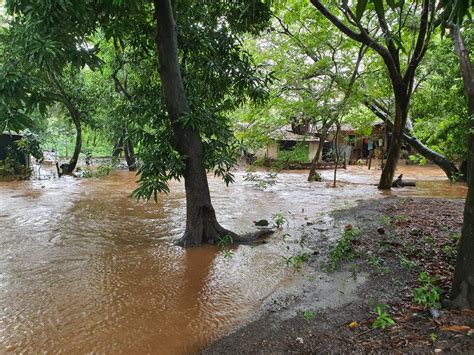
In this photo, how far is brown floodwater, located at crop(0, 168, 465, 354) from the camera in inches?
138

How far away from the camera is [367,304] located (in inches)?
143

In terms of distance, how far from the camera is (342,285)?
4.31 m

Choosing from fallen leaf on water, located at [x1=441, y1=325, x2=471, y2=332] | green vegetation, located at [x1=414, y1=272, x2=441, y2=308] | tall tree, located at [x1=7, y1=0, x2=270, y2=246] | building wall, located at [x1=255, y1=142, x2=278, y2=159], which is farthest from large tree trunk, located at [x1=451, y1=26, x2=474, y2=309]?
building wall, located at [x1=255, y1=142, x2=278, y2=159]

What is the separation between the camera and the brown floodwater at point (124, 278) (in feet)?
11.5

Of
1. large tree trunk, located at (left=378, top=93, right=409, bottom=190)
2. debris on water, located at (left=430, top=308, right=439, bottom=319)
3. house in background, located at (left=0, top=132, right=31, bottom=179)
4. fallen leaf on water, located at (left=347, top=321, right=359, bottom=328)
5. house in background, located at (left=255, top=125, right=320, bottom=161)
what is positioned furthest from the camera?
house in background, located at (left=255, top=125, right=320, bottom=161)

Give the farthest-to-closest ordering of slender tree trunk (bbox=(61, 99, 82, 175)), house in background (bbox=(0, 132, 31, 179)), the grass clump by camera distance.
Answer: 1. slender tree trunk (bbox=(61, 99, 82, 175))
2. house in background (bbox=(0, 132, 31, 179))
3. the grass clump

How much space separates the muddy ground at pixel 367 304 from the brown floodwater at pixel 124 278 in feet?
1.43

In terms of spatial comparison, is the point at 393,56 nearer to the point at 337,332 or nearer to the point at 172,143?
the point at 172,143

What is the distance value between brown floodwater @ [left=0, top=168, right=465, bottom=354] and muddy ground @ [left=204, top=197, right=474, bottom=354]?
1.43 ft

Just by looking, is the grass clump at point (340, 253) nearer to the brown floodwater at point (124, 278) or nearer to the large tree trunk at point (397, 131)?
the brown floodwater at point (124, 278)

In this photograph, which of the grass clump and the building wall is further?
the building wall

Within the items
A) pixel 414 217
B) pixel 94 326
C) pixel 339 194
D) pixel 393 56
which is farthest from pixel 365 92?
pixel 94 326

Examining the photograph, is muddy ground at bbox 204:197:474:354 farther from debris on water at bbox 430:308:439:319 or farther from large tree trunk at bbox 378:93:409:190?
large tree trunk at bbox 378:93:409:190

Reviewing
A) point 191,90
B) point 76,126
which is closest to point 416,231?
point 191,90
